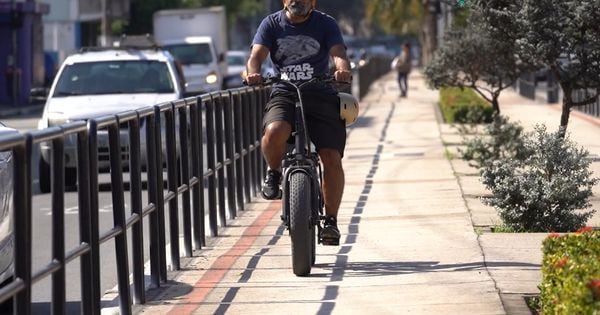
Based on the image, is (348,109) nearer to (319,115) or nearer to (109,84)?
(319,115)

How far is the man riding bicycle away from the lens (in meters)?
9.42

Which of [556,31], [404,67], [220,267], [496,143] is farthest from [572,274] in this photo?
[404,67]

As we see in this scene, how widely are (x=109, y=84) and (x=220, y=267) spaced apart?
919 centimetres

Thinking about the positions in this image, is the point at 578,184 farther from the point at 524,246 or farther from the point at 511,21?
the point at 511,21

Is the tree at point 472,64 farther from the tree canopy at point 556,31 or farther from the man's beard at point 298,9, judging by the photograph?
the man's beard at point 298,9

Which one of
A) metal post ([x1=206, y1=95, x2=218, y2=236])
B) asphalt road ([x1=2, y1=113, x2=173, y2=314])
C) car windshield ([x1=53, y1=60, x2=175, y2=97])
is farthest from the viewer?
car windshield ([x1=53, y1=60, x2=175, y2=97])

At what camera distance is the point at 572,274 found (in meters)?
6.52

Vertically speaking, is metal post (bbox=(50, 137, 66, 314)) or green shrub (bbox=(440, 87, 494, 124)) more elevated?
metal post (bbox=(50, 137, 66, 314))

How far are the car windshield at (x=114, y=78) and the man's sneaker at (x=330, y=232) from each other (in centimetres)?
950

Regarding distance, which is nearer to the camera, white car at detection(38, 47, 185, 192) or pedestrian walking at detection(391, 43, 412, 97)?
white car at detection(38, 47, 185, 192)

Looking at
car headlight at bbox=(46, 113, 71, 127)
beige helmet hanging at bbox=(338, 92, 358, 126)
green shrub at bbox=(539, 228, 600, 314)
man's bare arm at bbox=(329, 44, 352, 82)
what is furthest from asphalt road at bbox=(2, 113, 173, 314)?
car headlight at bbox=(46, 113, 71, 127)

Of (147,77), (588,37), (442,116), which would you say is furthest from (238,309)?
(442,116)

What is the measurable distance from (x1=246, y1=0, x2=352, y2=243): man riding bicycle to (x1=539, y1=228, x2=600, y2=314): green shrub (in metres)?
2.01

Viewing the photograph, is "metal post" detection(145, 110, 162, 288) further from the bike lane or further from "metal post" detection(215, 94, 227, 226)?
"metal post" detection(215, 94, 227, 226)
